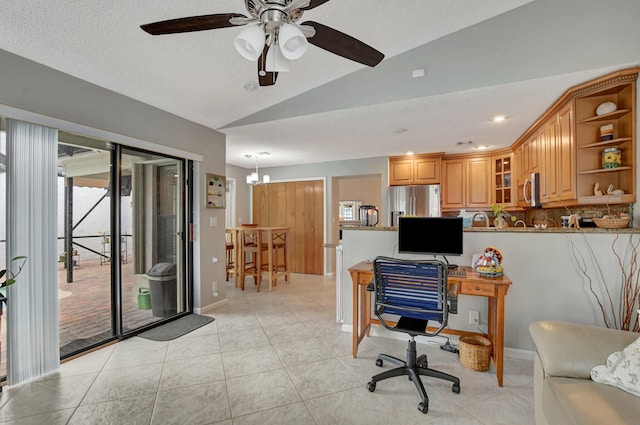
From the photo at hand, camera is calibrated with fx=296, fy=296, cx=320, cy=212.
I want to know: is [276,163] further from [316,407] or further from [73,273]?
[316,407]

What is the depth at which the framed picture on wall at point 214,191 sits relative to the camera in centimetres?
379

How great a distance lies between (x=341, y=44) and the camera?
1.72 m

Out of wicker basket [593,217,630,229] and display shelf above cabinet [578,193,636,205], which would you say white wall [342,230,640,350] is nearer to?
wicker basket [593,217,630,229]

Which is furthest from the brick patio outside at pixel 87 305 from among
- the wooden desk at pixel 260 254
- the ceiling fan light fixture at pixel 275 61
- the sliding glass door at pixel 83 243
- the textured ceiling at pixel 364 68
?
the ceiling fan light fixture at pixel 275 61

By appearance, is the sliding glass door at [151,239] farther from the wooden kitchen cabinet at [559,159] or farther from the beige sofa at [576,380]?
the wooden kitchen cabinet at [559,159]

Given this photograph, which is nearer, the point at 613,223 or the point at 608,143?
the point at 613,223

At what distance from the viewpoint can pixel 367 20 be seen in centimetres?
238

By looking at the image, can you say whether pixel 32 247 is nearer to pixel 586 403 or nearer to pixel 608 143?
pixel 586 403

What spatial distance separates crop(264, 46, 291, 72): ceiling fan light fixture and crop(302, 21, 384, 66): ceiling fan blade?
0.24 m

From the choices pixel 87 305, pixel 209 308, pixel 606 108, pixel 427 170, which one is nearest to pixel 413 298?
pixel 606 108

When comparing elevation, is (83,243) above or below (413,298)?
above

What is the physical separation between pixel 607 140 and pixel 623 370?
1.95 meters

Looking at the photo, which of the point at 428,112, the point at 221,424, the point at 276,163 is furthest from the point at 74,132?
the point at 276,163

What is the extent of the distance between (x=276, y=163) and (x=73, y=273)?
4046 mm
